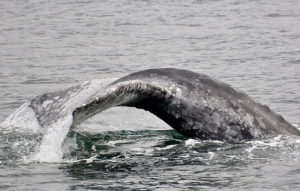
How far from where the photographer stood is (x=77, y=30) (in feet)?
78.9

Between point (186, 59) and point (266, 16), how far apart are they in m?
6.31

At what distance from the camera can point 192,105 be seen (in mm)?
9859

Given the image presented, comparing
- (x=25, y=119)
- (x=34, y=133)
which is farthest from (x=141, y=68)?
(x=25, y=119)

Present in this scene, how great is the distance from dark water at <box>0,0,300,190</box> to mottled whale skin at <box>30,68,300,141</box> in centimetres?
15

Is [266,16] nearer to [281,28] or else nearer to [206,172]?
[281,28]

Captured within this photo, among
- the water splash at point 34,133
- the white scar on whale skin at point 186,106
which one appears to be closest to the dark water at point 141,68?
the water splash at point 34,133

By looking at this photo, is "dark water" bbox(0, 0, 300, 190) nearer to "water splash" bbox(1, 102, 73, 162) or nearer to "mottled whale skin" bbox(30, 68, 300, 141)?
"water splash" bbox(1, 102, 73, 162)

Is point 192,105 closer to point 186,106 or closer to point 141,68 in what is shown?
point 186,106

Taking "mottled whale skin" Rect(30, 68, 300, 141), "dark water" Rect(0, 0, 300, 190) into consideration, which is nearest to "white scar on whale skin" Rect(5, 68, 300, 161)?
"mottled whale skin" Rect(30, 68, 300, 141)

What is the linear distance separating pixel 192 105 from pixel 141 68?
873cm

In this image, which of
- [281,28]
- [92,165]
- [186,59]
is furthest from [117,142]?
[281,28]

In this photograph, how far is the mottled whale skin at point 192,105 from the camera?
9.63m

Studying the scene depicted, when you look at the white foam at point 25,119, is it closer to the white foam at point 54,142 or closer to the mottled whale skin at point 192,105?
the mottled whale skin at point 192,105

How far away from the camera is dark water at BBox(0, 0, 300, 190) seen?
31.0 feet
